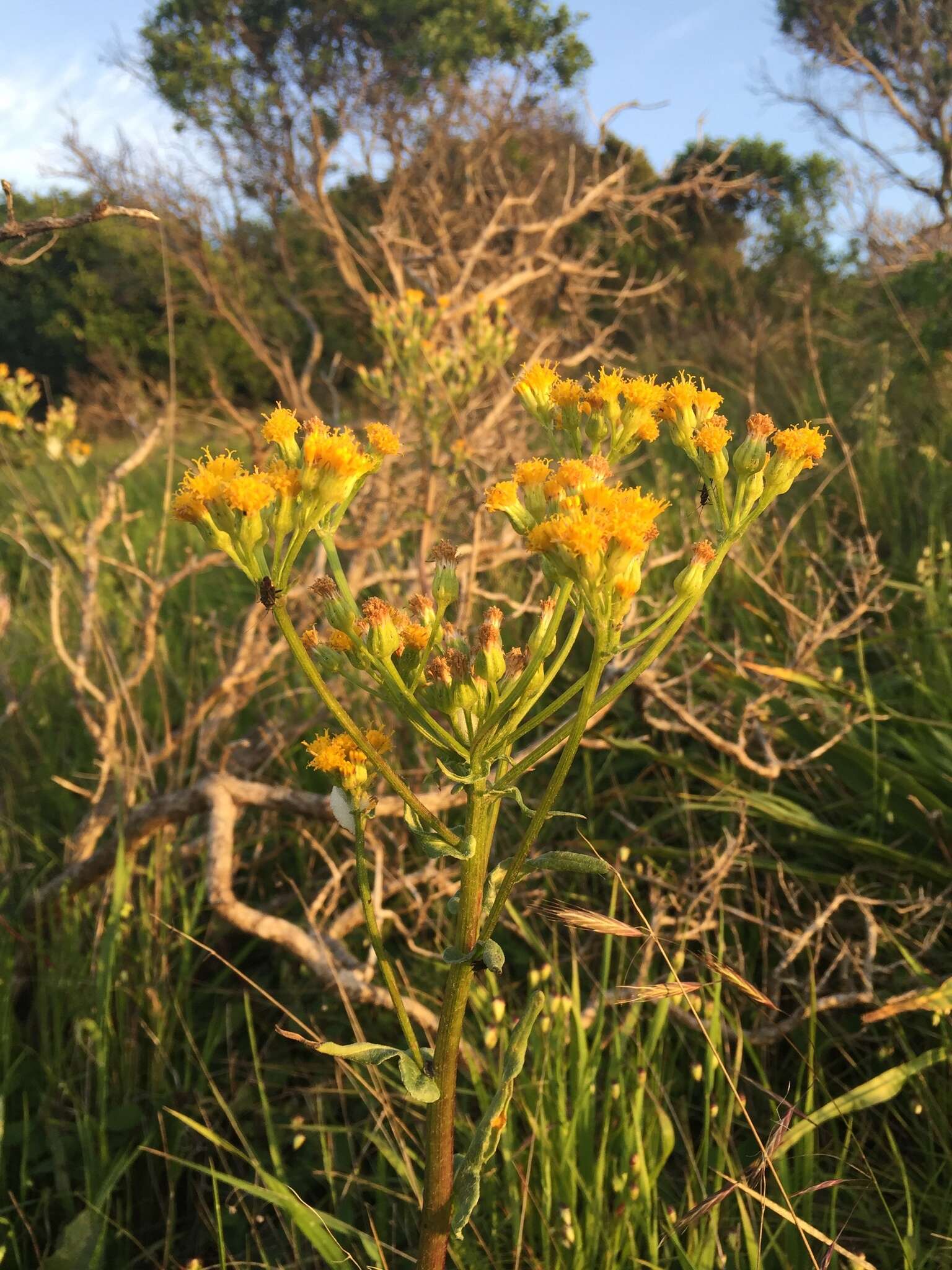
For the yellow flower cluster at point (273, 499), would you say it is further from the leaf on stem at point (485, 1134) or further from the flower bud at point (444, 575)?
the leaf on stem at point (485, 1134)

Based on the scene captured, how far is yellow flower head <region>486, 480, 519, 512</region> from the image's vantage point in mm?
905

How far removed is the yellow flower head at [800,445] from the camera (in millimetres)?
974

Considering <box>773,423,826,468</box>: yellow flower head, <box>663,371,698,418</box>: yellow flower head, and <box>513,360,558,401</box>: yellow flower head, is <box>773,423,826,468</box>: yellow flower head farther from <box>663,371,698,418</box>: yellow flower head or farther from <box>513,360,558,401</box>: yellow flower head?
<box>513,360,558,401</box>: yellow flower head

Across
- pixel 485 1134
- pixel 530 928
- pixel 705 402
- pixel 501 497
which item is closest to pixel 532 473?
pixel 501 497

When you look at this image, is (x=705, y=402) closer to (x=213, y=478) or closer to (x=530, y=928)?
(x=213, y=478)

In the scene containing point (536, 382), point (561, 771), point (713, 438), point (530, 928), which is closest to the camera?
point (561, 771)

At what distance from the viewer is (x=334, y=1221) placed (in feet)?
3.73

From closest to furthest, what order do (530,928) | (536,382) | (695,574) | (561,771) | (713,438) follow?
(561,771), (695,574), (713,438), (536,382), (530,928)

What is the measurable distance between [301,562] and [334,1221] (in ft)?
12.1

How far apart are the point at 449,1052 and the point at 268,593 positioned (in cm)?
49

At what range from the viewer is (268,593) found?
81 cm

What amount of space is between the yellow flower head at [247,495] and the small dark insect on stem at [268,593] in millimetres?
70

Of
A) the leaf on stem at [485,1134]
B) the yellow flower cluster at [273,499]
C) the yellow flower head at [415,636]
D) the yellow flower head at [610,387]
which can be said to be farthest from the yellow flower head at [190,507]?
the leaf on stem at [485,1134]

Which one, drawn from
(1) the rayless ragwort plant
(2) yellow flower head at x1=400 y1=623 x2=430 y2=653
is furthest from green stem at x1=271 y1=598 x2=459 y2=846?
(2) yellow flower head at x1=400 y1=623 x2=430 y2=653
